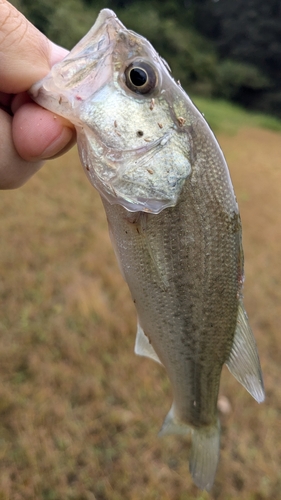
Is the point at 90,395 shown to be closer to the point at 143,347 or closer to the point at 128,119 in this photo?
the point at 143,347

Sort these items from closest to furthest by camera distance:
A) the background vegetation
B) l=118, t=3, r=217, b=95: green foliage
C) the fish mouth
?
the fish mouth, l=118, t=3, r=217, b=95: green foliage, the background vegetation

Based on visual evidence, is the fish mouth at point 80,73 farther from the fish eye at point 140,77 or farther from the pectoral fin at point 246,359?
the pectoral fin at point 246,359

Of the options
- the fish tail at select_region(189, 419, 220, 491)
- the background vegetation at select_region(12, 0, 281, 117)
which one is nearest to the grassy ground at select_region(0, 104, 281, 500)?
the fish tail at select_region(189, 419, 220, 491)

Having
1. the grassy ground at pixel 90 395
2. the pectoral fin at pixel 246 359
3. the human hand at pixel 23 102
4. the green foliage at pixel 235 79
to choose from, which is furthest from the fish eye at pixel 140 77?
the green foliage at pixel 235 79

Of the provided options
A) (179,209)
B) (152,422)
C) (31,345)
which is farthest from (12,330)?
(179,209)

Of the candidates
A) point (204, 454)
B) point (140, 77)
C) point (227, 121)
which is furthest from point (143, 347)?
point (227, 121)

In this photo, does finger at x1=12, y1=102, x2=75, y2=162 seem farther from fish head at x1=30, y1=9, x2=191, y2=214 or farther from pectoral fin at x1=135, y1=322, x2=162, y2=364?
pectoral fin at x1=135, y1=322, x2=162, y2=364

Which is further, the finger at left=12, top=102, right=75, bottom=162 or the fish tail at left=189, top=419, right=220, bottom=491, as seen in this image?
the fish tail at left=189, top=419, right=220, bottom=491
